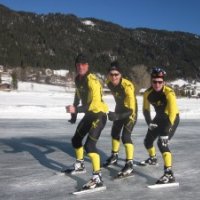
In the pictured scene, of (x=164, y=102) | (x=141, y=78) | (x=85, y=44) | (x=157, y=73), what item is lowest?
(x=164, y=102)

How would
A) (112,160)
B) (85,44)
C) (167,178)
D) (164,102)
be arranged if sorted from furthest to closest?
(85,44) < (112,160) < (164,102) < (167,178)

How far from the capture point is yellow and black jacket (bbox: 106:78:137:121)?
6.08 metres

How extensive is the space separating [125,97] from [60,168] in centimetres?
151

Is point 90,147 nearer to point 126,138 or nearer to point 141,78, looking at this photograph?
point 126,138

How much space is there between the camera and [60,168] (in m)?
6.46

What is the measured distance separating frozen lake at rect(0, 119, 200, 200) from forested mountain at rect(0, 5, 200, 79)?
9959cm

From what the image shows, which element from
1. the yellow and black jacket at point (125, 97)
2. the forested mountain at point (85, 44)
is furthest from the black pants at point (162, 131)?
the forested mountain at point (85, 44)

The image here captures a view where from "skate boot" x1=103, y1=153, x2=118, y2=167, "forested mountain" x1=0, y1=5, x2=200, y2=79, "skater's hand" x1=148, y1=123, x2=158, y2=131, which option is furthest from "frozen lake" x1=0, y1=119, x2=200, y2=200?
"forested mountain" x1=0, y1=5, x2=200, y2=79

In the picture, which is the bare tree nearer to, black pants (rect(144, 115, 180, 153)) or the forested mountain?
the forested mountain

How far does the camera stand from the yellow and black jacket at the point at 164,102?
547cm

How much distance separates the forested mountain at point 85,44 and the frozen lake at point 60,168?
9959 cm

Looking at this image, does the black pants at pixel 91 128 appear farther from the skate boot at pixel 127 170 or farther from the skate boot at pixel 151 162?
the skate boot at pixel 151 162

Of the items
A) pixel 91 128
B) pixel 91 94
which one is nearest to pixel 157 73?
pixel 91 94

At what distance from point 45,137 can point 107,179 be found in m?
4.60
